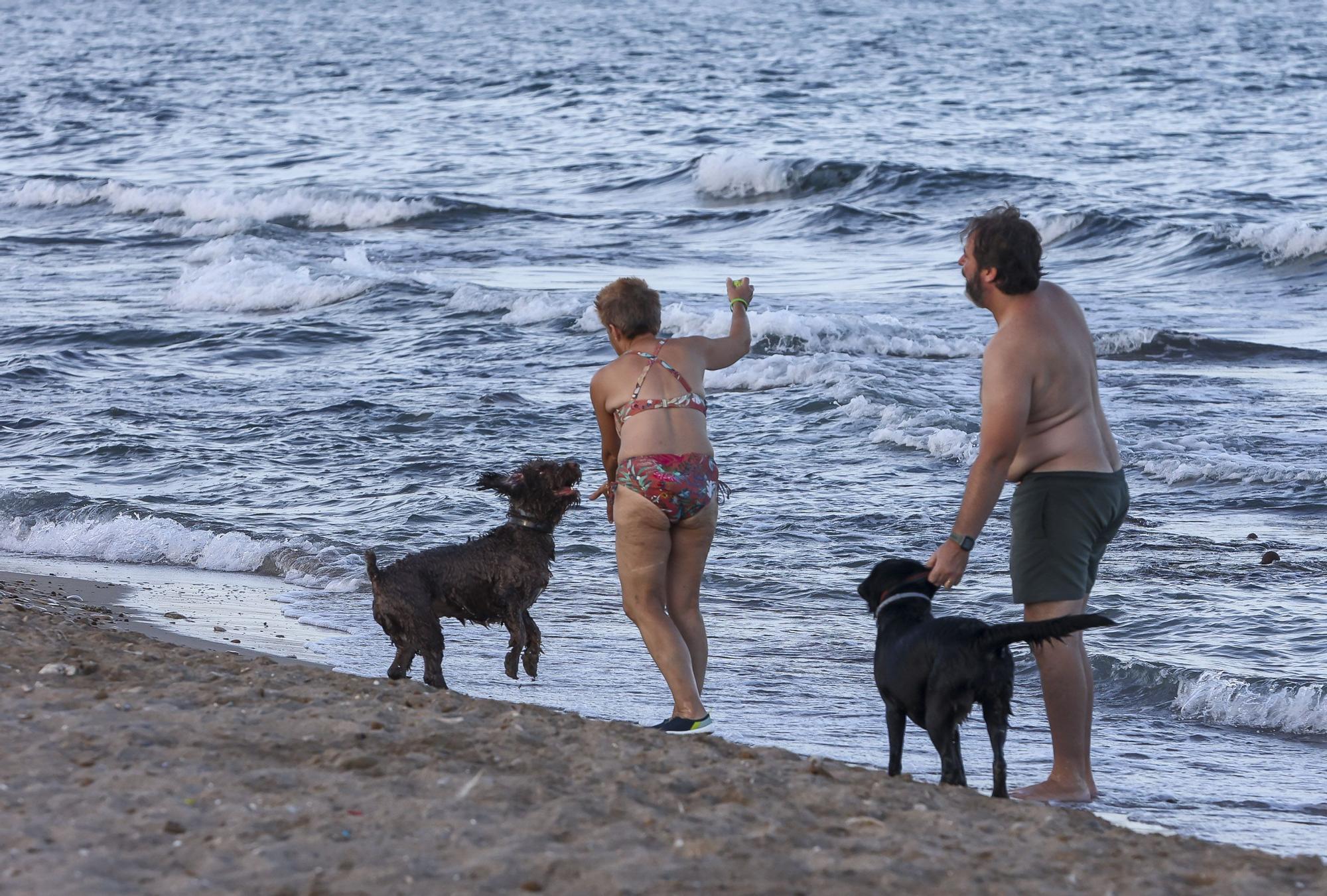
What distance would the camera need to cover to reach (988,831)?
4.12 m

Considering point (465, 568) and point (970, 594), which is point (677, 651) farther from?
point (970, 594)

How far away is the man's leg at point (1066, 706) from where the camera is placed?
5027 millimetres

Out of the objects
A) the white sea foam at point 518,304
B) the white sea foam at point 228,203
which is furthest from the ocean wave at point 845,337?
the white sea foam at point 228,203

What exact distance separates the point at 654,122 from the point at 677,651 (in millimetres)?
30277

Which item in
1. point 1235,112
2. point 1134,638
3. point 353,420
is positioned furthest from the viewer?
point 1235,112

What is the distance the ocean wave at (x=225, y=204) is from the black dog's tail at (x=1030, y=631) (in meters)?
21.7

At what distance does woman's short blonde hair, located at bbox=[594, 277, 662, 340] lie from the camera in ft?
18.1

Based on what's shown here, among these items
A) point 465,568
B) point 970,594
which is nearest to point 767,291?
point 970,594

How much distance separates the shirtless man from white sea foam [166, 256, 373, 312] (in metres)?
14.7

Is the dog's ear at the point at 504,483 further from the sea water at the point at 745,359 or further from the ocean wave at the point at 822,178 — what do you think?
the ocean wave at the point at 822,178

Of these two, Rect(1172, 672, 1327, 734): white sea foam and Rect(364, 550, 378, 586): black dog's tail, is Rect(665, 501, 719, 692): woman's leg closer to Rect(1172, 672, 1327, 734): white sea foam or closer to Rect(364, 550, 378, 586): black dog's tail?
Rect(364, 550, 378, 586): black dog's tail

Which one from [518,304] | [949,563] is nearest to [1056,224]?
[518,304]

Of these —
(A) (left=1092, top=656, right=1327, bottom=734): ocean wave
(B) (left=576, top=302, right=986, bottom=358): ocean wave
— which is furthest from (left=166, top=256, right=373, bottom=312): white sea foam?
(A) (left=1092, top=656, right=1327, bottom=734): ocean wave

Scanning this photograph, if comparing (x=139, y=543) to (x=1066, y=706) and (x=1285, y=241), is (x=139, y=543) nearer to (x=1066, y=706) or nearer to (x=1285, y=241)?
(x=1066, y=706)
